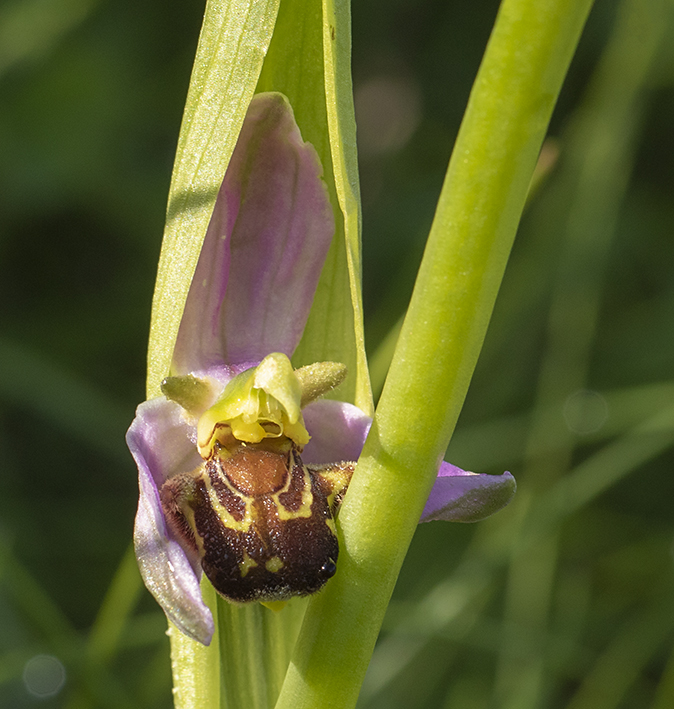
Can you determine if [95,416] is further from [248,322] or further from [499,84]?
[499,84]

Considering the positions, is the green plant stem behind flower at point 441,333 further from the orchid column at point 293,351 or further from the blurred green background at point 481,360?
the blurred green background at point 481,360

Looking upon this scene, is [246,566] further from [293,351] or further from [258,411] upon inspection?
[293,351]

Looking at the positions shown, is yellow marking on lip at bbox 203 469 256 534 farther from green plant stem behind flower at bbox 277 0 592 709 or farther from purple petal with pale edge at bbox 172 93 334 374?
purple petal with pale edge at bbox 172 93 334 374

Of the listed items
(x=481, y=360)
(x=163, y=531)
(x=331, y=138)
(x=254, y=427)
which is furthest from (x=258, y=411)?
(x=481, y=360)

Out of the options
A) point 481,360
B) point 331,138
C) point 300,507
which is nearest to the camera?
point 300,507

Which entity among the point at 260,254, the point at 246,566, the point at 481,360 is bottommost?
the point at 481,360

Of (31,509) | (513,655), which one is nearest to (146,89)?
(31,509)

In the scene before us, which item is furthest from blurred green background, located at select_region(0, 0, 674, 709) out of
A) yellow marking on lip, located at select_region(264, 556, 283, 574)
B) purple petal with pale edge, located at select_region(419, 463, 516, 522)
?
yellow marking on lip, located at select_region(264, 556, 283, 574)
